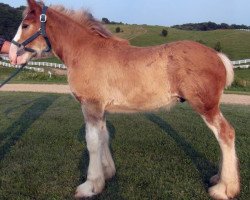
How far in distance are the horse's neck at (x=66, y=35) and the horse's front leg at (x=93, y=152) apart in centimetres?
88

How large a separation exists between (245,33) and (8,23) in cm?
4319

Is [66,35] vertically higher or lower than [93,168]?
higher

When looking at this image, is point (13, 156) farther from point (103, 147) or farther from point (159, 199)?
point (159, 199)

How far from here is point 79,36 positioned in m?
5.73

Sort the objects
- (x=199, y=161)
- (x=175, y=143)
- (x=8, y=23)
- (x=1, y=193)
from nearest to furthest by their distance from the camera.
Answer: (x=1, y=193)
(x=199, y=161)
(x=175, y=143)
(x=8, y=23)

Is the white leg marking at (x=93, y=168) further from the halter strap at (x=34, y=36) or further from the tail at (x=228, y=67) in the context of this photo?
the tail at (x=228, y=67)

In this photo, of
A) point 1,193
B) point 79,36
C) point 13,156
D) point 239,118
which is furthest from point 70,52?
point 239,118

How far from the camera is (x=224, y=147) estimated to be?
17.2ft

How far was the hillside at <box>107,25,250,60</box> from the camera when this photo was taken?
4769cm

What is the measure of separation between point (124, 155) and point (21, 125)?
3.93 metres

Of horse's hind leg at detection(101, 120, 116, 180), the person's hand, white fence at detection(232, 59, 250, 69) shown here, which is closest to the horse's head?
the person's hand

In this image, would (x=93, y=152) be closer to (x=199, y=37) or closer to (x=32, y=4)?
(x=32, y=4)

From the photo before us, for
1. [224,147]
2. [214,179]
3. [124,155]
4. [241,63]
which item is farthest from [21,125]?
[241,63]

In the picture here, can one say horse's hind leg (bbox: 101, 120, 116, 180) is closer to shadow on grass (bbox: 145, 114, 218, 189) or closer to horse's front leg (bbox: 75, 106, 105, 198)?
horse's front leg (bbox: 75, 106, 105, 198)
